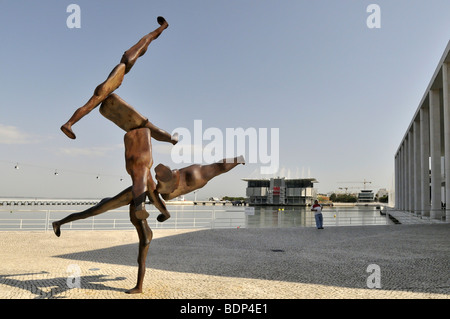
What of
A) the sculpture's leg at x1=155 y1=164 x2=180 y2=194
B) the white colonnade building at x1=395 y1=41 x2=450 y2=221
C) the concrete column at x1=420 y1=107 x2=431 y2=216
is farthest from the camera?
the concrete column at x1=420 y1=107 x2=431 y2=216

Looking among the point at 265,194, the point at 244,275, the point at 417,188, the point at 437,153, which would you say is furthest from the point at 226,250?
the point at 265,194

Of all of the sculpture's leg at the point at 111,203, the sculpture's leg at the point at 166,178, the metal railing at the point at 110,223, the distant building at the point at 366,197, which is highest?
the sculpture's leg at the point at 166,178

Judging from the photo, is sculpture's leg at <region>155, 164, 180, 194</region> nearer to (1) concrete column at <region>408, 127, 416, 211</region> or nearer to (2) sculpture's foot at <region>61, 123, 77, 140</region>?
(2) sculpture's foot at <region>61, 123, 77, 140</region>

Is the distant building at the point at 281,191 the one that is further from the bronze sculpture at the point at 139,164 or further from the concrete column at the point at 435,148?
the bronze sculpture at the point at 139,164

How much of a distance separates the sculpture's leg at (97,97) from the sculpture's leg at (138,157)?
64cm

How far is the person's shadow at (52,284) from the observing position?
527cm

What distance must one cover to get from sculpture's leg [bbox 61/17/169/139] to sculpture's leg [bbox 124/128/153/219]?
0.66 m

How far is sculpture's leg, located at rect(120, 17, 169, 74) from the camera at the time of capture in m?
5.07

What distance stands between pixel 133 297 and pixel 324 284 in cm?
329

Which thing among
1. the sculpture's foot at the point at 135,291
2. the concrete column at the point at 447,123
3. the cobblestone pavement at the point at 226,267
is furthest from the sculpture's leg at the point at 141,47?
the concrete column at the point at 447,123

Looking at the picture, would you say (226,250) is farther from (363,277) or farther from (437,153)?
(437,153)

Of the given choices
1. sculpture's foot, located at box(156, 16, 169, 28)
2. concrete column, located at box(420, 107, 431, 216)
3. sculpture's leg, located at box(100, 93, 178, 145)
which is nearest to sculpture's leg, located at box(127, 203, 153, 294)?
sculpture's leg, located at box(100, 93, 178, 145)

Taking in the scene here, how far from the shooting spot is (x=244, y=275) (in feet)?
22.4

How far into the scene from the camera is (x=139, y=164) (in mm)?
4961
